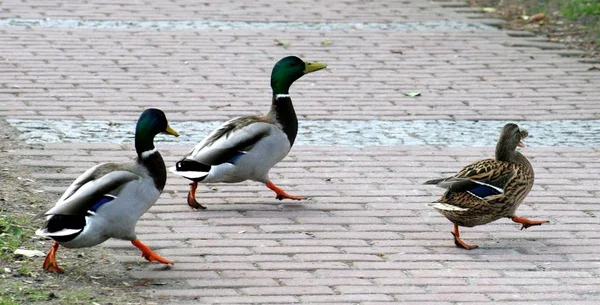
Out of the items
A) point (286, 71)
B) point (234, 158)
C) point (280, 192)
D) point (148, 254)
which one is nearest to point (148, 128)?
point (148, 254)

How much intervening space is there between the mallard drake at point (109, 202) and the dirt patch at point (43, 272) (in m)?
0.15

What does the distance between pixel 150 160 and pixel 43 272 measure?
0.83 metres

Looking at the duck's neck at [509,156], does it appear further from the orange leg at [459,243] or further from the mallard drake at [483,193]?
the orange leg at [459,243]

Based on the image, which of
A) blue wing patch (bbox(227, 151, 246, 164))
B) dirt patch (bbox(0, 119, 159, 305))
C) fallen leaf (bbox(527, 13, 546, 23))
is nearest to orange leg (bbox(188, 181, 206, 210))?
blue wing patch (bbox(227, 151, 246, 164))

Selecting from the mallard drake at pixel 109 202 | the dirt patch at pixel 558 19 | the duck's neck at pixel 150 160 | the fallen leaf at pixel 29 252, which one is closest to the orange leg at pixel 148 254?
the mallard drake at pixel 109 202

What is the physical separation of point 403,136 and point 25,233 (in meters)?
3.44

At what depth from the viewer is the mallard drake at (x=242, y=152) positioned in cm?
729

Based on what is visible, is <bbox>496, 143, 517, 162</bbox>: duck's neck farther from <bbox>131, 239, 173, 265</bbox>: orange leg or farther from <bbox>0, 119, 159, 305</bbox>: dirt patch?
<bbox>0, 119, 159, 305</bbox>: dirt patch

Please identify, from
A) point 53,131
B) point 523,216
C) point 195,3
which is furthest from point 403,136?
point 195,3

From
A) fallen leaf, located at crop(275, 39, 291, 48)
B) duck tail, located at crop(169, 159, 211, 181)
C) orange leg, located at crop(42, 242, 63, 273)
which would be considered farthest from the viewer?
fallen leaf, located at crop(275, 39, 291, 48)

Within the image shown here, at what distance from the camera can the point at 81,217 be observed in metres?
5.89

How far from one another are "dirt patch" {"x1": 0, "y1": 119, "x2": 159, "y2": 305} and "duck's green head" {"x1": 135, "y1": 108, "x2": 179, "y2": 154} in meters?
0.66

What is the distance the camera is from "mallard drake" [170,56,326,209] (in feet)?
23.9

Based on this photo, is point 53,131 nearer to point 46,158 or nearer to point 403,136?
point 46,158
